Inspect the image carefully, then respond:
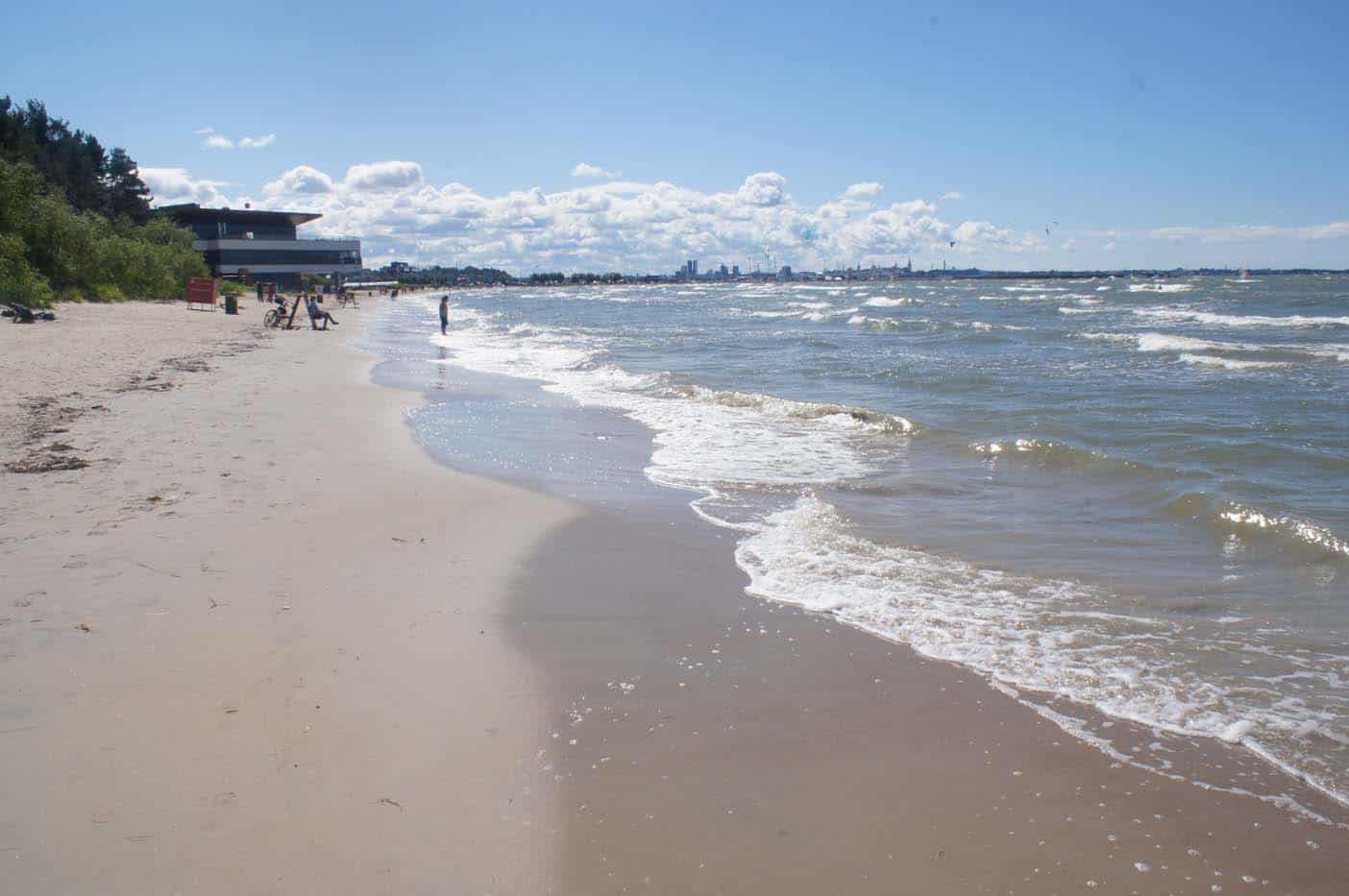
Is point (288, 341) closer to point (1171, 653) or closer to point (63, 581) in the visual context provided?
point (63, 581)

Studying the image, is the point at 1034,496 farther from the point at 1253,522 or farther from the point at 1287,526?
the point at 1287,526

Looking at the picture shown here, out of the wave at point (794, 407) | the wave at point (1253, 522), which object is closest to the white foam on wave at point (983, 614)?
the wave at point (794, 407)

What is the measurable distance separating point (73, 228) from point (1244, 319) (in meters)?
48.4

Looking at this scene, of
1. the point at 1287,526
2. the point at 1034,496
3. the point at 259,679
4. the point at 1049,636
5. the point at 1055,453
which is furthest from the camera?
the point at 1055,453

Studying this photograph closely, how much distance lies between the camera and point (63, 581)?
5613 mm

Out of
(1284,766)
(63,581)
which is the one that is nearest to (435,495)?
(63,581)

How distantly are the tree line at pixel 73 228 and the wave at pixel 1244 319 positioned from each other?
145ft

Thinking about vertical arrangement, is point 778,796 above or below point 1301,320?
below

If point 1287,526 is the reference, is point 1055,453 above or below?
above

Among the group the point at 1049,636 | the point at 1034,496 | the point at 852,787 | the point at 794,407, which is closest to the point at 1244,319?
the point at 794,407

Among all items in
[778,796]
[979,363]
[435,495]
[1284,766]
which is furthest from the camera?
[979,363]

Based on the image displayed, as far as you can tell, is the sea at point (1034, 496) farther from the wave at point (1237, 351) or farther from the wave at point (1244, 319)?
the wave at point (1244, 319)

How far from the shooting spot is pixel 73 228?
3378cm

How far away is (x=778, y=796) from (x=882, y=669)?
5.01ft
